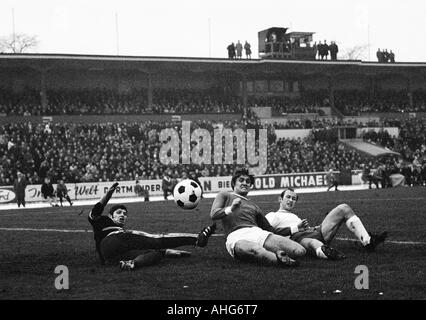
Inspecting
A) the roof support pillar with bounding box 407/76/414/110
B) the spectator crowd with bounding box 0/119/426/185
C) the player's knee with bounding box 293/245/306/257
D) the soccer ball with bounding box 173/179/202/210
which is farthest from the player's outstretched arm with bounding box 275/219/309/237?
the roof support pillar with bounding box 407/76/414/110

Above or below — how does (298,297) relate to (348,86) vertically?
below

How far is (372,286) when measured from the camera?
7547 mm

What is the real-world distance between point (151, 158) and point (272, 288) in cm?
3357

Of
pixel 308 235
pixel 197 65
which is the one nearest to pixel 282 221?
pixel 308 235

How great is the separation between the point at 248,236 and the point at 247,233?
0.05 meters

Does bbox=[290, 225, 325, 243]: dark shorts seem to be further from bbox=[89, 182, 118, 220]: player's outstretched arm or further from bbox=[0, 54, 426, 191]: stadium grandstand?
bbox=[0, 54, 426, 191]: stadium grandstand

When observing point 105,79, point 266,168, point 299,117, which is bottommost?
point 266,168

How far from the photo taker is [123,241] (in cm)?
977

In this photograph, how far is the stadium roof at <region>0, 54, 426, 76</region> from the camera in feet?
146

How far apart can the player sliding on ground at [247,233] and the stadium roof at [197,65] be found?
36.5 meters

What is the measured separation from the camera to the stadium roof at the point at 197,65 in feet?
146
